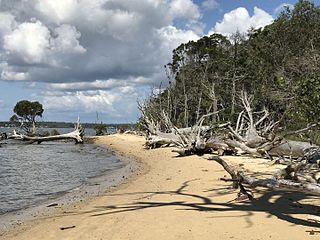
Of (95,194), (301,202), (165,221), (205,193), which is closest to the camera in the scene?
(165,221)

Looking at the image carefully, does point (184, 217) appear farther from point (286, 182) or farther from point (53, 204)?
point (53, 204)

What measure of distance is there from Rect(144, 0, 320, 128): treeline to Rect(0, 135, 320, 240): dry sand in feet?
8.80

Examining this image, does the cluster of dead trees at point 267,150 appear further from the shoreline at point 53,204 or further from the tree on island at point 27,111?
the tree on island at point 27,111

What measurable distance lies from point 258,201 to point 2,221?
6255mm

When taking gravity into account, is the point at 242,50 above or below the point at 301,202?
above

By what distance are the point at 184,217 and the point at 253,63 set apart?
28820mm

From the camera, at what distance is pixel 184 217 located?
323 inches

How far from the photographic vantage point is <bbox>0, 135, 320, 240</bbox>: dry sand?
276 inches

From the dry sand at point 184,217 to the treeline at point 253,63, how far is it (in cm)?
268

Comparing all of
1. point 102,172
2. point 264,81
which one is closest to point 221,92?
point 264,81

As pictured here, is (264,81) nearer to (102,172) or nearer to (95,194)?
(102,172)

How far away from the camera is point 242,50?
41062mm

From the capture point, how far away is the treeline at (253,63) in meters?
26.0


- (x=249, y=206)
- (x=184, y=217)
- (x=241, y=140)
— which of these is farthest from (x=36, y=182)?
(x=249, y=206)
